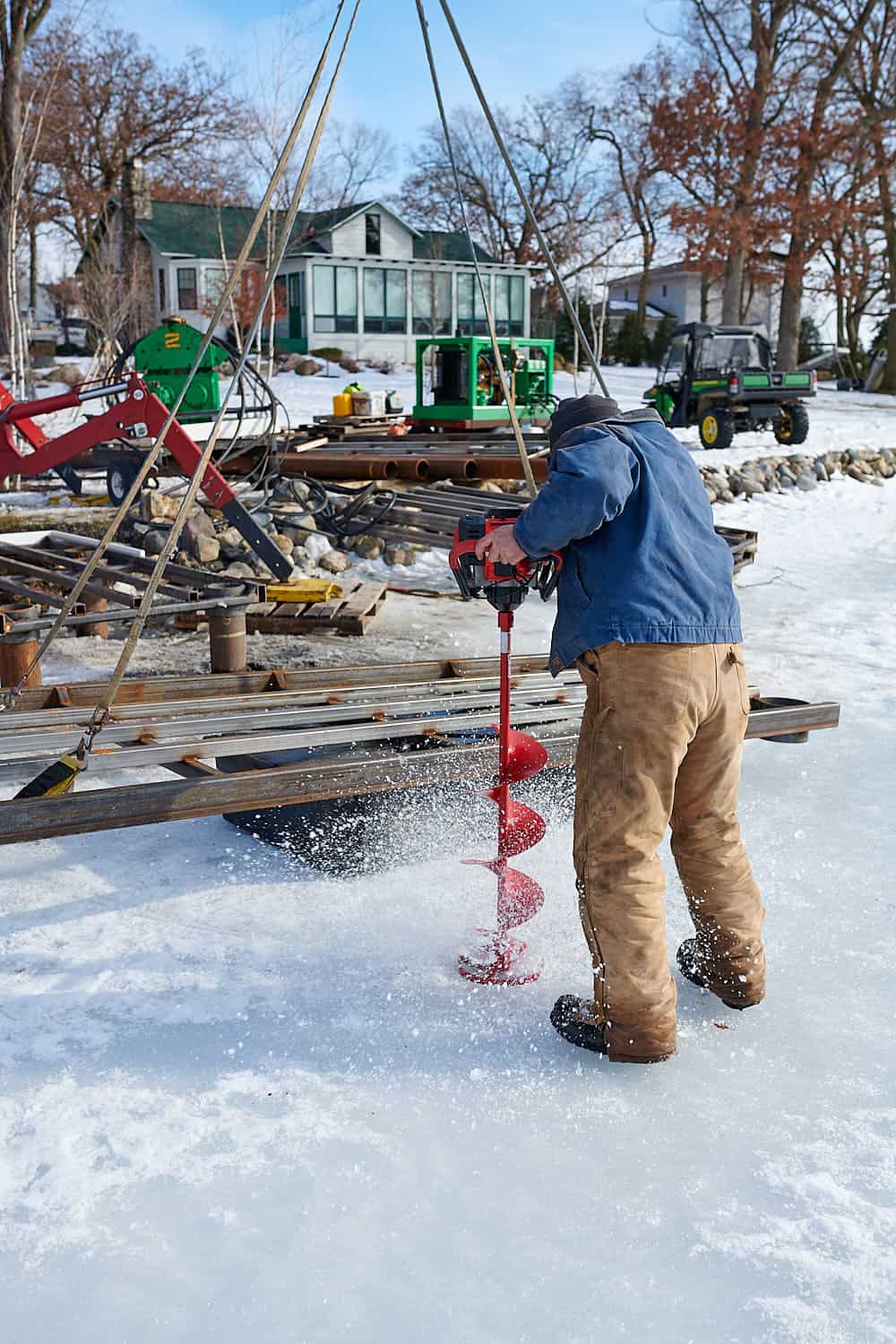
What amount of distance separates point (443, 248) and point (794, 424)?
2694 cm

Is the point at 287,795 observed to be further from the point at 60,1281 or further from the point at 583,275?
the point at 583,275

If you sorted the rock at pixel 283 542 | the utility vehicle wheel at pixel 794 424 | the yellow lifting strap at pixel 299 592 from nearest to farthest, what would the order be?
the yellow lifting strap at pixel 299 592 < the rock at pixel 283 542 < the utility vehicle wheel at pixel 794 424

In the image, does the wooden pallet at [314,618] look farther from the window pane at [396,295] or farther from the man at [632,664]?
the window pane at [396,295]

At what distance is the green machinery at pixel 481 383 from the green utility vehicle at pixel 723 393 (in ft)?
5.88

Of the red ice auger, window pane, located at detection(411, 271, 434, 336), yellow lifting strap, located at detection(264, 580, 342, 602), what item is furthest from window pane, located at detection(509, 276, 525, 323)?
the red ice auger

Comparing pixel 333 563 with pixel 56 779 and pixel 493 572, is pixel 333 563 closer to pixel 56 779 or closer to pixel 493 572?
pixel 56 779

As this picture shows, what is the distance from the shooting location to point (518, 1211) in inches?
87.8

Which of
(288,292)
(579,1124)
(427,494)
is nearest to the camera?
(579,1124)

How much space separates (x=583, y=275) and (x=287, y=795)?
130ft

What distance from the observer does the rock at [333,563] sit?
29.2ft

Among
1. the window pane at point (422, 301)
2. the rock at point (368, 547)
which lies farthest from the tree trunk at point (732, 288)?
the rock at point (368, 547)

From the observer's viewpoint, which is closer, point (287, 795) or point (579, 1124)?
point (579, 1124)

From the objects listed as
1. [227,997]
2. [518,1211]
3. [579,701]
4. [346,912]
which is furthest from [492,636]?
[518,1211]

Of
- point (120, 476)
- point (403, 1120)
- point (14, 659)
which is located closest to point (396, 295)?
point (120, 476)
